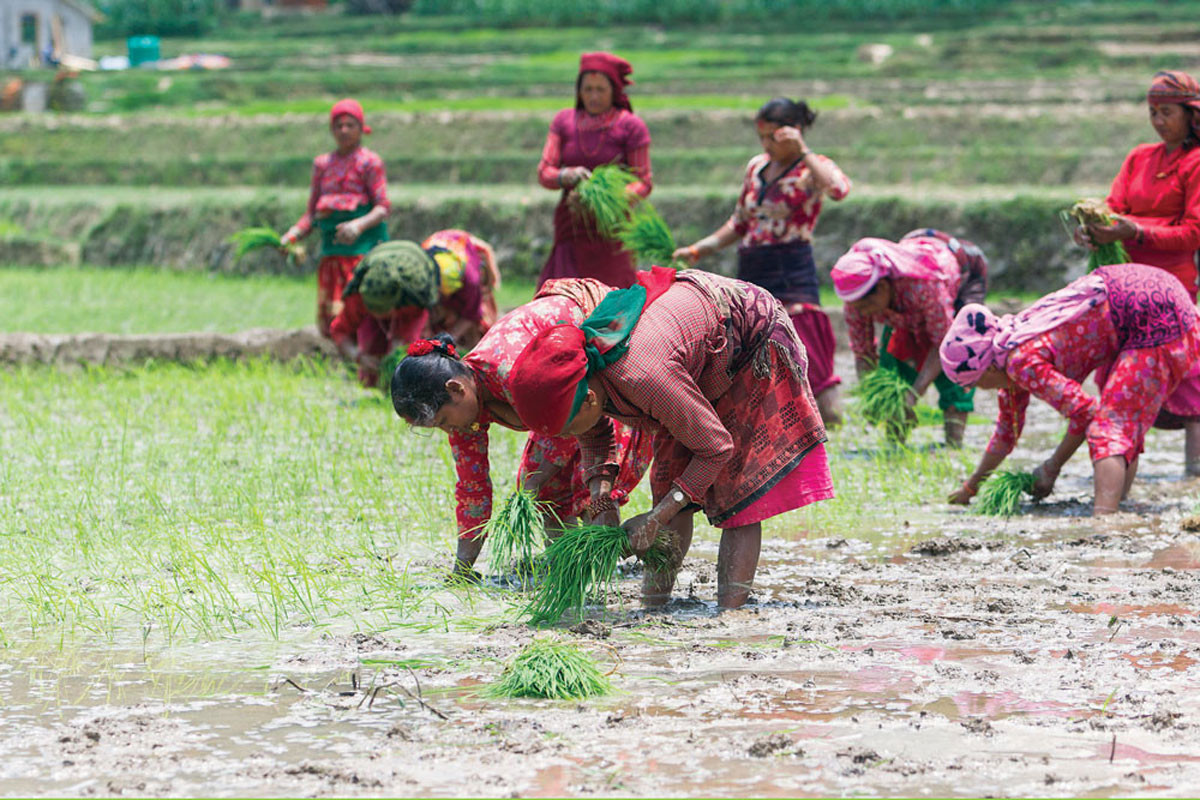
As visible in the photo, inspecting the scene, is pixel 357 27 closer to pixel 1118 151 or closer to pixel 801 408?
pixel 1118 151

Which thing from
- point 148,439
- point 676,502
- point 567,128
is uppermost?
point 567,128

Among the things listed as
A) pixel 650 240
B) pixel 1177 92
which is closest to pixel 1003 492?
pixel 1177 92

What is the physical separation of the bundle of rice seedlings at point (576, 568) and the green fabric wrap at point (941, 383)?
309 cm

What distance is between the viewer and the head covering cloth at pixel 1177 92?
20.3ft

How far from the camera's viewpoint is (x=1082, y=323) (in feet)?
18.5

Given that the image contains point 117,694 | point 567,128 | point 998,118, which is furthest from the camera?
point 998,118

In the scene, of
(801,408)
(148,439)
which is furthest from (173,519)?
(801,408)

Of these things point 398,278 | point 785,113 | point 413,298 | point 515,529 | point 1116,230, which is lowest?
point 515,529

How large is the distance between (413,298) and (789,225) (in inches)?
76.3

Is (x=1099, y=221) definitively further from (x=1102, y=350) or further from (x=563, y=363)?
(x=563, y=363)

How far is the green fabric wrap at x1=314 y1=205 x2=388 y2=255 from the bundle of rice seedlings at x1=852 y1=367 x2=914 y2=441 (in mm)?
3285

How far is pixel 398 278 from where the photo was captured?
305 inches

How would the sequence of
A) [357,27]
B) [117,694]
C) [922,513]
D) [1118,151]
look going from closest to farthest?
[117,694] → [922,513] → [1118,151] → [357,27]

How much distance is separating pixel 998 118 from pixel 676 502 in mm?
13106
